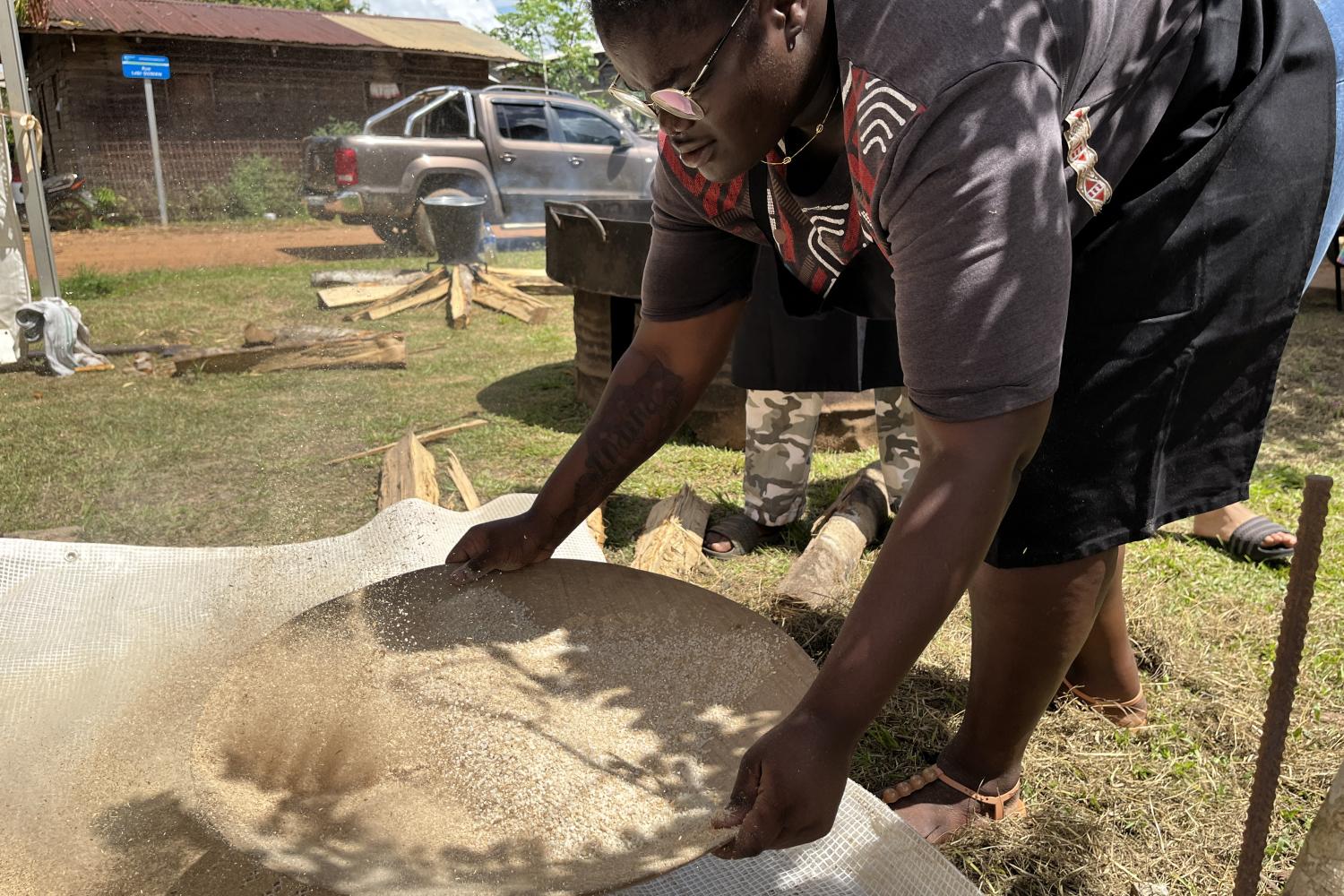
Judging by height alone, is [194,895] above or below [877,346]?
below

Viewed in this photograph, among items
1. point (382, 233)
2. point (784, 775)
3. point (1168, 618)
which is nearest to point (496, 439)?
point (1168, 618)

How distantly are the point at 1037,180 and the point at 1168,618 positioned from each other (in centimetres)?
208

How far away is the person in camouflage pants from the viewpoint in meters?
3.33

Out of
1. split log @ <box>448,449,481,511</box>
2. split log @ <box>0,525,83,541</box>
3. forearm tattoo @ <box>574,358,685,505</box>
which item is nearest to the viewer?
forearm tattoo @ <box>574,358,685,505</box>

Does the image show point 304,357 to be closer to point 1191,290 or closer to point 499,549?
point 499,549

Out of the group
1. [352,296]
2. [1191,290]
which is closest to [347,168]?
[352,296]

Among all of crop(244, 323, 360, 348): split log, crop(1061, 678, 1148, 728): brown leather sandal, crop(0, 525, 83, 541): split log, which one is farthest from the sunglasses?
crop(244, 323, 360, 348): split log

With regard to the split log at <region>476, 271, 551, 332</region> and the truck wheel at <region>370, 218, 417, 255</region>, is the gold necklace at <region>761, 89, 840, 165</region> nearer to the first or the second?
the split log at <region>476, 271, 551, 332</region>

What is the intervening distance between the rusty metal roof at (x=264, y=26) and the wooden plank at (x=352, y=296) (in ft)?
23.2

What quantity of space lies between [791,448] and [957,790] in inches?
59.1

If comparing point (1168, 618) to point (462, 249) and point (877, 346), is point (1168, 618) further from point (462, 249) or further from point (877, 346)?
point (462, 249)

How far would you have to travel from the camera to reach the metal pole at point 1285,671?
1.18m

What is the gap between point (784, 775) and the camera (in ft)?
3.82

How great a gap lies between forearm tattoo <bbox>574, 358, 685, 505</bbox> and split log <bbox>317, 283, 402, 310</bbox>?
7001 millimetres
